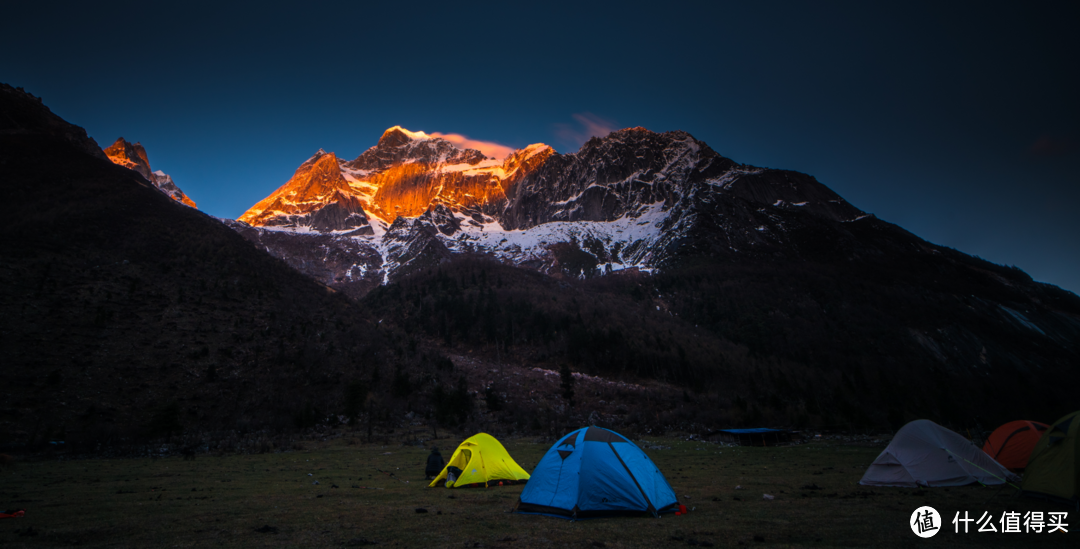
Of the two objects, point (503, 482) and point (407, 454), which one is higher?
point (503, 482)

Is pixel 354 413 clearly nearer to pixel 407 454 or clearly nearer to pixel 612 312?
pixel 407 454

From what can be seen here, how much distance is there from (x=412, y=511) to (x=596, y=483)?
5151mm

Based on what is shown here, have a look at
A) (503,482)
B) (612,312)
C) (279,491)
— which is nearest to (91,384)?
(279,491)

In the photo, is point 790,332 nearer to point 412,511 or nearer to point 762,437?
point 762,437

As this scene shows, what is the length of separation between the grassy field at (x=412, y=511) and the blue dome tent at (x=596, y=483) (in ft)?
1.66

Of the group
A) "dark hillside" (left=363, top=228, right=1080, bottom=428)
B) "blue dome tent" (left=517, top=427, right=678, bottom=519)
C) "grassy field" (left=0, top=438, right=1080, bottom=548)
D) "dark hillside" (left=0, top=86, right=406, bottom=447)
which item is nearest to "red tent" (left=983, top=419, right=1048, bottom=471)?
"grassy field" (left=0, top=438, right=1080, bottom=548)

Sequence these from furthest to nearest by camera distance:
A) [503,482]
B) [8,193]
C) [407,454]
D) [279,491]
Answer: [8,193]
[407,454]
[503,482]
[279,491]

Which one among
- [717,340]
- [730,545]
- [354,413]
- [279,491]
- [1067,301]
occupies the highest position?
[1067,301]

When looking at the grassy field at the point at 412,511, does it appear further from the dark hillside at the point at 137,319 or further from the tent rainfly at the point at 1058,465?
the dark hillside at the point at 137,319

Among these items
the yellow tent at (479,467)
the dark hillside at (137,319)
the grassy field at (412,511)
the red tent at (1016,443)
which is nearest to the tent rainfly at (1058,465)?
the grassy field at (412,511)

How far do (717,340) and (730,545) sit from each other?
112417 mm

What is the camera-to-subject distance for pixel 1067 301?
153m

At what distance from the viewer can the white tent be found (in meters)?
13.7

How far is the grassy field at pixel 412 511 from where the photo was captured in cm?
833
